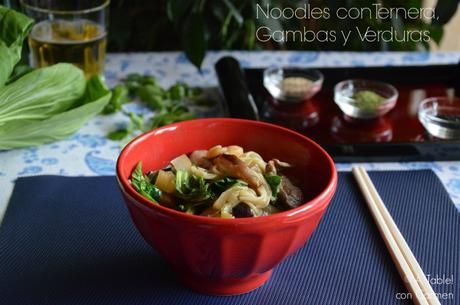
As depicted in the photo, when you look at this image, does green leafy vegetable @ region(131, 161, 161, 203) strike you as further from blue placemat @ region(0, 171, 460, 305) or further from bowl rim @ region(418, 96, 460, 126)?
bowl rim @ region(418, 96, 460, 126)

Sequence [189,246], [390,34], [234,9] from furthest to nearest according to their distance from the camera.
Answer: [390,34]
[234,9]
[189,246]

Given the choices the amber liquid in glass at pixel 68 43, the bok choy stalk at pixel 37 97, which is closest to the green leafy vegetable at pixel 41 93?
the bok choy stalk at pixel 37 97

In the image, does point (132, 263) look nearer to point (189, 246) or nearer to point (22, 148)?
point (189, 246)

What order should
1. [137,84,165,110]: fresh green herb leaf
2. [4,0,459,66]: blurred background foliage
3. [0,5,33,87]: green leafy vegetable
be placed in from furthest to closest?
[4,0,459,66]: blurred background foliage, [137,84,165,110]: fresh green herb leaf, [0,5,33,87]: green leafy vegetable

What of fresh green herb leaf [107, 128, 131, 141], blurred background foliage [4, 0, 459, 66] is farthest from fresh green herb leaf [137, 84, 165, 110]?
blurred background foliage [4, 0, 459, 66]

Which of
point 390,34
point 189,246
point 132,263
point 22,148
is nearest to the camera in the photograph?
point 189,246

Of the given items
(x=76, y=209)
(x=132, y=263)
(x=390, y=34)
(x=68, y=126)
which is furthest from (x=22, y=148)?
(x=390, y=34)

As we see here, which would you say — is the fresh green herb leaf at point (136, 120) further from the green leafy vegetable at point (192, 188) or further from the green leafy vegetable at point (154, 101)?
the green leafy vegetable at point (192, 188)
